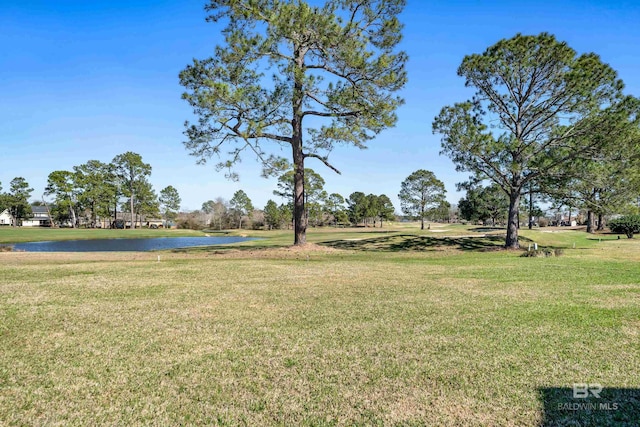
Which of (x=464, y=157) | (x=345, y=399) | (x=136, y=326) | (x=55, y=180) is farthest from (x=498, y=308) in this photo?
(x=55, y=180)

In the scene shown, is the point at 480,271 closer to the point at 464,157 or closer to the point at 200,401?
the point at 200,401

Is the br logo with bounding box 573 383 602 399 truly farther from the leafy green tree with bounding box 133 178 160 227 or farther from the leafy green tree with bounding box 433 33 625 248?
the leafy green tree with bounding box 133 178 160 227

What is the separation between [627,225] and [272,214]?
55648 millimetres

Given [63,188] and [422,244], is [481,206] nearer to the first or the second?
[422,244]

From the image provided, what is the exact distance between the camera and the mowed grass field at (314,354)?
3.40m

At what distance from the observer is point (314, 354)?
15.4ft

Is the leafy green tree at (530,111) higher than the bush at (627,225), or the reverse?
the leafy green tree at (530,111)

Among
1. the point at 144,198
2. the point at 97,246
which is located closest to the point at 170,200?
the point at 144,198

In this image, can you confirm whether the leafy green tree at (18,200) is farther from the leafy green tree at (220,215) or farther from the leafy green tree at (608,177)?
the leafy green tree at (608,177)

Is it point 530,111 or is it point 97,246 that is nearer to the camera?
point 530,111

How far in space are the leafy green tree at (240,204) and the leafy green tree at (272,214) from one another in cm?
592

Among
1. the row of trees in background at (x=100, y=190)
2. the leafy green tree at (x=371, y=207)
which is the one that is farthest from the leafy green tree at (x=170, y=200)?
the leafy green tree at (x=371, y=207)

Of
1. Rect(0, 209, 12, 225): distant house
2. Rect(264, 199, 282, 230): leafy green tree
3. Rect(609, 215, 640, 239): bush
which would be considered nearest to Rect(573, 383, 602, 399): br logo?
Rect(609, 215, 640, 239): bush

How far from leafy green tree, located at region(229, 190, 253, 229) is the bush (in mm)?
62865
